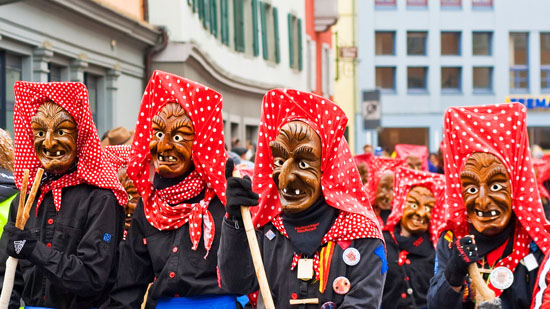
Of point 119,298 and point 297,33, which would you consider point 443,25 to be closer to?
point 297,33

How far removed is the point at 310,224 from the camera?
5688 mm

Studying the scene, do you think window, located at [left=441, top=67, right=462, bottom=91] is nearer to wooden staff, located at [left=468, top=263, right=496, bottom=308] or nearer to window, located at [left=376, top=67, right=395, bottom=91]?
window, located at [left=376, top=67, right=395, bottom=91]

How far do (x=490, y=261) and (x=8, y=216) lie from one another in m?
2.79

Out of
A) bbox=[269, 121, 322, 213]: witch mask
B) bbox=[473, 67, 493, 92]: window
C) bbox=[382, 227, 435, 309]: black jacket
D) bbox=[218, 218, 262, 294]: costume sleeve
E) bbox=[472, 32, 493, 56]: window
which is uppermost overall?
bbox=[472, 32, 493, 56]: window

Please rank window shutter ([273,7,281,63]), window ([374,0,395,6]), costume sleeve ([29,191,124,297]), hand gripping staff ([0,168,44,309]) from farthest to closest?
window ([374,0,395,6]) → window shutter ([273,7,281,63]) → costume sleeve ([29,191,124,297]) → hand gripping staff ([0,168,44,309])

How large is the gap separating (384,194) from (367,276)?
208 inches

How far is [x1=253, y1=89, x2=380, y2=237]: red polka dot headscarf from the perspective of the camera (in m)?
5.72

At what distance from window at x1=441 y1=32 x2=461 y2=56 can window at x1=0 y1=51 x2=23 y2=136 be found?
44.5 metres

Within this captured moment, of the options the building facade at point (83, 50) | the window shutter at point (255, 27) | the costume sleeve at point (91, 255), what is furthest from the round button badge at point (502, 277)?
the window shutter at point (255, 27)

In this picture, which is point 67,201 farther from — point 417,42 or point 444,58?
point 417,42

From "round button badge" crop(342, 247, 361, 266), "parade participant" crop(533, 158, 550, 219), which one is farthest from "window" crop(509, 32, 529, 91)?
"round button badge" crop(342, 247, 361, 266)

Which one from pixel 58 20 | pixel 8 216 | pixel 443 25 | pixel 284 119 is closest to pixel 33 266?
pixel 8 216

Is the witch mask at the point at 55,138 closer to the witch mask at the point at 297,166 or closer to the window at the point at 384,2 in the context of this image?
the witch mask at the point at 297,166

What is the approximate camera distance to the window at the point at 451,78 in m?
57.2
